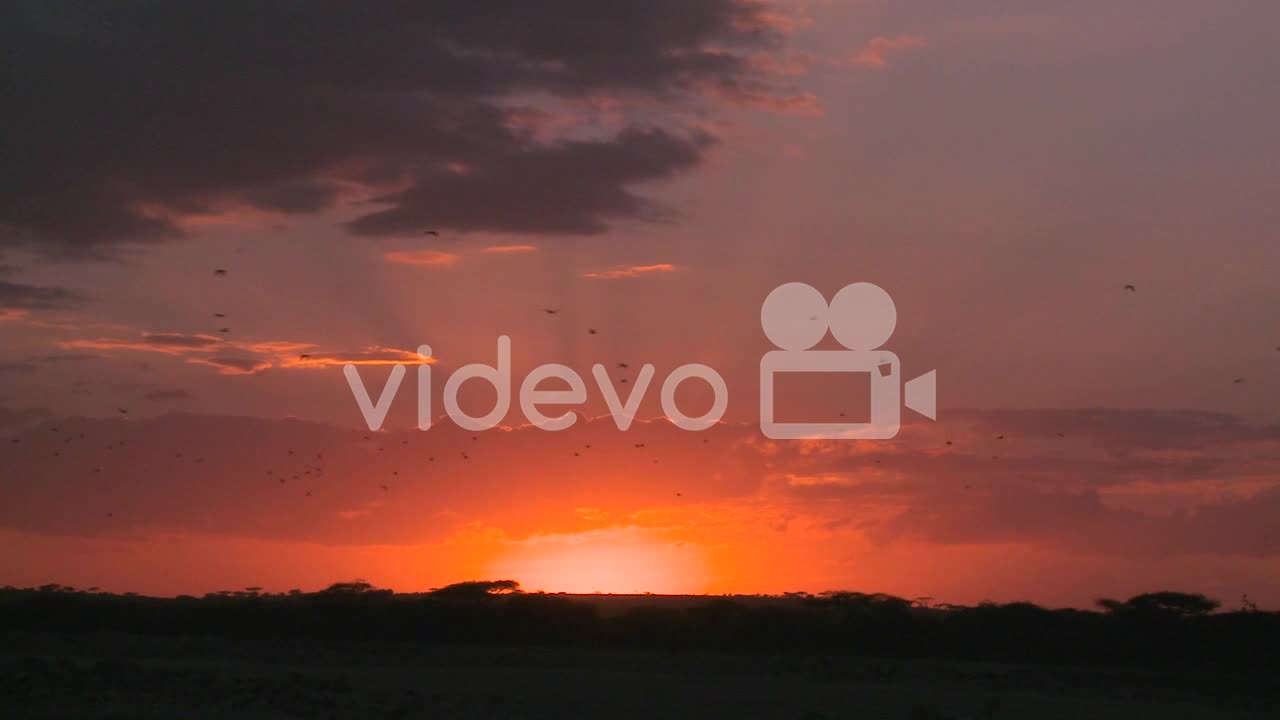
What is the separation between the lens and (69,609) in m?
39.1

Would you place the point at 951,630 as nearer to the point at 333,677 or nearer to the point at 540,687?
the point at 540,687

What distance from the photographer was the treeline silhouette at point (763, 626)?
32500mm

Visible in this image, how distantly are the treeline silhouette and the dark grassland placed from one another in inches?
2.6

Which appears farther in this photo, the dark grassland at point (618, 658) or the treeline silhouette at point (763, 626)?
the treeline silhouette at point (763, 626)

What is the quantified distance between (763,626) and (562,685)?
9827 millimetres

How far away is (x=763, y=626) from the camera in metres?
34.2

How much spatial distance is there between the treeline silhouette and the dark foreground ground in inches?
96.9

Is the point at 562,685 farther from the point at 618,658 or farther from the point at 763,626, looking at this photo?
the point at 763,626

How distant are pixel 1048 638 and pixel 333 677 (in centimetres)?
1822

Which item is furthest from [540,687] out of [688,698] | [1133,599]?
[1133,599]

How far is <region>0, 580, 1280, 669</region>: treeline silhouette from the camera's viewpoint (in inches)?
1280

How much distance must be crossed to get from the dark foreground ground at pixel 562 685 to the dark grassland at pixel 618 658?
0.24 feet

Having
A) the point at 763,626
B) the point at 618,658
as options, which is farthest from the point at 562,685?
the point at 763,626

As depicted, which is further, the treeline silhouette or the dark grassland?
the treeline silhouette
